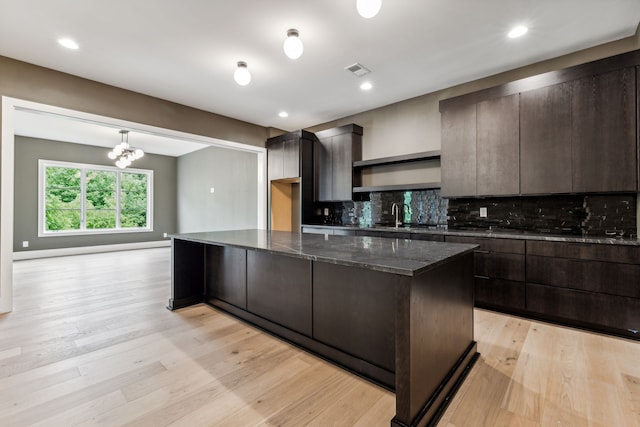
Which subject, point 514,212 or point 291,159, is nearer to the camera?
point 514,212

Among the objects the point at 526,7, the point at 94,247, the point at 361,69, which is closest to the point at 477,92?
the point at 526,7

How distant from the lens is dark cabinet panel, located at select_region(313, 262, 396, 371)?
1.75 meters

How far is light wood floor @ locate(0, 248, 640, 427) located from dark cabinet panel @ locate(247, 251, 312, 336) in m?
0.19

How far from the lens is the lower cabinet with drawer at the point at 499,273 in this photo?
2.85 meters

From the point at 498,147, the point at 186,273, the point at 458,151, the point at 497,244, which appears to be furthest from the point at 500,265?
the point at 186,273

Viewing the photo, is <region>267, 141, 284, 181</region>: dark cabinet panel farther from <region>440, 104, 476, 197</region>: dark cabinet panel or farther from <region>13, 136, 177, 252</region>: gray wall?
<region>13, 136, 177, 252</region>: gray wall

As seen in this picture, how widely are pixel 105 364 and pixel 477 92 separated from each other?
14.2 ft

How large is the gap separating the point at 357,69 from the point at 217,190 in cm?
517

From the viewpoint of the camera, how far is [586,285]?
2.52 meters

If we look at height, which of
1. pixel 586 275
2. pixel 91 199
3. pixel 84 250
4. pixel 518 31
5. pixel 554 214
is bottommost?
pixel 84 250

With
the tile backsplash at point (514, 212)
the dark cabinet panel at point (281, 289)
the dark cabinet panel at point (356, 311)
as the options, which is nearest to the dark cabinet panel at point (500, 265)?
the tile backsplash at point (514, 212)

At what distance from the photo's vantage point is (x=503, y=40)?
2.79 metres

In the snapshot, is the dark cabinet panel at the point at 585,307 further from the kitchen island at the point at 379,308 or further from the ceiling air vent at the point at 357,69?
the ceiling air vent at the point at 357,69

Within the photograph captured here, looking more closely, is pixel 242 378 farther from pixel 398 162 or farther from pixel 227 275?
pixel 398 162
